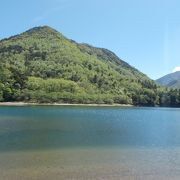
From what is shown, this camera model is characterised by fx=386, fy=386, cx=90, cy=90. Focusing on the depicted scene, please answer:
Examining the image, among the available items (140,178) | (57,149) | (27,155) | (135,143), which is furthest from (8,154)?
(135,143)

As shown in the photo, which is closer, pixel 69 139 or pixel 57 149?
pixel 57 149

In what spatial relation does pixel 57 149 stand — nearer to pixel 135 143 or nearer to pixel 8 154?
pixel 8 154

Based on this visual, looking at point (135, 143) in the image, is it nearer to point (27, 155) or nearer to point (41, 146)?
point (41, 146)

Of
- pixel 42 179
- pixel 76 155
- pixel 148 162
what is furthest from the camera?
pixel 76 155

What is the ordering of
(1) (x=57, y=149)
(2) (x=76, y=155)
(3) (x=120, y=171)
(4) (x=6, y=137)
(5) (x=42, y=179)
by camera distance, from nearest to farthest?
(5) (x=42, y=179) → (3) (x=120, y=171) → (2) (x=76, y=155) → (1) (x=57, y=149) → (4) (x=6, y=137)

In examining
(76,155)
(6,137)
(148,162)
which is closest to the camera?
(148,162)

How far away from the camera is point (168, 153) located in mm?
42875

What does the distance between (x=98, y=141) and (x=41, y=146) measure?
1006 centimetres

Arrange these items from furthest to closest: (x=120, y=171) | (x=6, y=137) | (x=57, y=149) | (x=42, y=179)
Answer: (x=6, y=137) → (x=57, y=149) → (x=120, y=171) → (x=42, y=179)

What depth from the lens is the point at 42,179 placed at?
89.6 feet

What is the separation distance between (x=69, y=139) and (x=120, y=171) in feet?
71.9

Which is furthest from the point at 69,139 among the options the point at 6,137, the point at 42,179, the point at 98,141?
the point at 42,179

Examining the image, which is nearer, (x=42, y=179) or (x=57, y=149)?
(x=42, y=179)

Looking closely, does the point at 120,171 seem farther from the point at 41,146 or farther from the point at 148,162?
the point at 41,146
